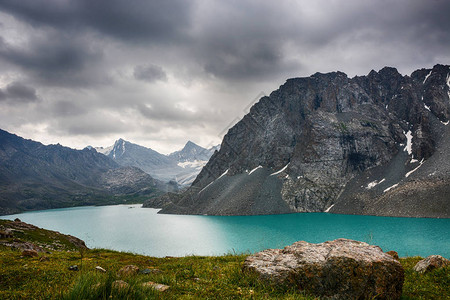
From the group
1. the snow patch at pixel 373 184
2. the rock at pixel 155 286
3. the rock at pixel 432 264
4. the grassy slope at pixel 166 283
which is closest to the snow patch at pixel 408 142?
the snow patch at pixel 373 184

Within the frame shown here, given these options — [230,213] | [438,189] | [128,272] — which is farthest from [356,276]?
[230,213]

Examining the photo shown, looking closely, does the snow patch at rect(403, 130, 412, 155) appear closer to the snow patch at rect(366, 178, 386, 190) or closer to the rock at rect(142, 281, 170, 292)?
the snow patch at rect(366, 178, 386, 190)

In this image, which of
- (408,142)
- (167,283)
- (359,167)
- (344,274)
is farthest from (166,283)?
(408,142)

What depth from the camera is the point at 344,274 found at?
873 centimetres

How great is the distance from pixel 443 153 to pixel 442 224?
72.1 m

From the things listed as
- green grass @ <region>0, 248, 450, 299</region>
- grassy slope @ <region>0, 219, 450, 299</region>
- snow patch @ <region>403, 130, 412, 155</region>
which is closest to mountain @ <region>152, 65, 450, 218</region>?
snow patch @ <region>403, 130, 412, 155</region>

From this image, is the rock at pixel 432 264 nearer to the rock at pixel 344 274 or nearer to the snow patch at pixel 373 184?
the rock at pixel 344 274

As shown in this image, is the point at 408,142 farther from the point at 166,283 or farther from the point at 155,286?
the point at 155,286

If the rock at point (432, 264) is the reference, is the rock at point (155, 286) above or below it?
above

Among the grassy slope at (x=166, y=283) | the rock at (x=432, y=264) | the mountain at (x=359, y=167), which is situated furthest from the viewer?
the mountain at (x=359, y=167)

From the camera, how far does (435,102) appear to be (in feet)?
569

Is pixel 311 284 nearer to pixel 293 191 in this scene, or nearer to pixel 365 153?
pixel 293 191

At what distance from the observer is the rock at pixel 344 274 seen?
336 inches

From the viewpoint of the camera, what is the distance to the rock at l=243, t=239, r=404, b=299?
8539mm
